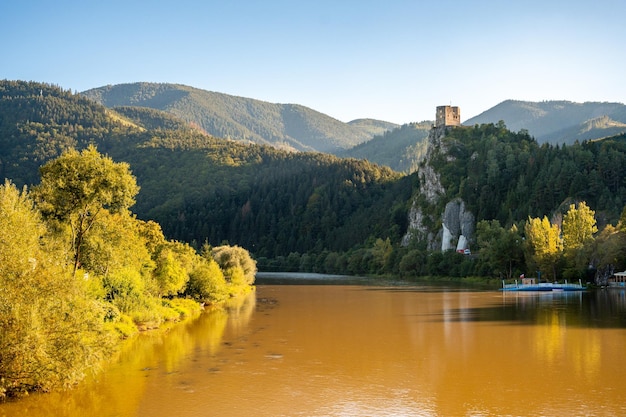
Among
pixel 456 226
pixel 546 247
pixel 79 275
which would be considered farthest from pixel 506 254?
pixel 79 275

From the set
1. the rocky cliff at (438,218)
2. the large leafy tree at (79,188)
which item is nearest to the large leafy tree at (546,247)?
the rocky cliff at (438,218)

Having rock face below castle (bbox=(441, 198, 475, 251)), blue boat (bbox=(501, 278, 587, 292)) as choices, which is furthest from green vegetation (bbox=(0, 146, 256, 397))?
rock face below castle (bbox=(441, 198, 475, 251))

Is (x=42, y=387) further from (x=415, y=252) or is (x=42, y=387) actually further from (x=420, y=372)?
(x=415, y=252)

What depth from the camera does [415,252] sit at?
14350cm

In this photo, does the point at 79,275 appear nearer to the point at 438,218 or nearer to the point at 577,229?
the point at 577,229

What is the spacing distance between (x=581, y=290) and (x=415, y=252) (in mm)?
54295

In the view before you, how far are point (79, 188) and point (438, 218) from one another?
477 feet

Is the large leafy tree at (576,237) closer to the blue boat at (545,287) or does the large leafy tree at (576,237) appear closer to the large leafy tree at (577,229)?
the large leafy tree at (577,229)

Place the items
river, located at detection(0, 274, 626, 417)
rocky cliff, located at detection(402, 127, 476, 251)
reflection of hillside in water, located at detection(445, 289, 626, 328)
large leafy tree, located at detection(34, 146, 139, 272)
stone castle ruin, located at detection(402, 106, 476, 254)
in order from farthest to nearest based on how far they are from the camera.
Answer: rocky cliff, located at detection(402, 127, 476, 251)
stone castle ruin, located at detection(402, 106, 476, 254)
reflection of hillside in water, located at detection(445, 289, 626, 328)
large leafy tree, located at detection(34, 146, 139, 272)
river, located at detection(0, 274, 626, 417)

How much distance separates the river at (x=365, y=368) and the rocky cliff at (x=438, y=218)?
104565mm

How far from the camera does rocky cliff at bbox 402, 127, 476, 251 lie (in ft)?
543

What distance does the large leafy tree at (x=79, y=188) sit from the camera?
44.8 meters

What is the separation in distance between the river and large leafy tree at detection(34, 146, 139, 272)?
33.3ft

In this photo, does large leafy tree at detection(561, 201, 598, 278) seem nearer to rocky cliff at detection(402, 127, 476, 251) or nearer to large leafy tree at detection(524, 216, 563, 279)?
large leafy tree at detection(524, 216, 563, 279)
